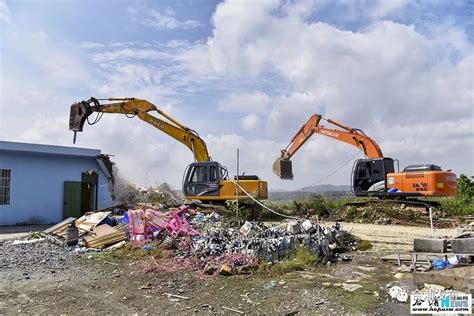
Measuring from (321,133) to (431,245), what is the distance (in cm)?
1197

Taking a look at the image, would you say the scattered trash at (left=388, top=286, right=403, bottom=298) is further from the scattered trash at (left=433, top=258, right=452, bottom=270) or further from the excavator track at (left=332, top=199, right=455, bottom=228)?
the excavator track at (left=332, top=199, right=455, bottom=228)

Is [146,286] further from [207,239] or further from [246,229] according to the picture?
[246,229]

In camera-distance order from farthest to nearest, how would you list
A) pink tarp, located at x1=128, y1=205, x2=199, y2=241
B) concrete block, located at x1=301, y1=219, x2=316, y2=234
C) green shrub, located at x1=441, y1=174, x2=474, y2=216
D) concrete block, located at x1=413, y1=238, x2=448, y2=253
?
green shrub, located at x1=441, y1=174, x2=474, y2=216
pink tarp, located at x1=128, y1=205, x2=199, y2=241
concrete block, located at x1=301, y1=219, x2=316, y2=234
concrete block, located at x1=413, y1=238, x2=448, y2=253

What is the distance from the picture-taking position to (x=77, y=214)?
2006cm

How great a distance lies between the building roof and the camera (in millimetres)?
17500

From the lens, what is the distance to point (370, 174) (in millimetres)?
18688

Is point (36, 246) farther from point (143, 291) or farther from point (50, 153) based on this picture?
point (50, 153)

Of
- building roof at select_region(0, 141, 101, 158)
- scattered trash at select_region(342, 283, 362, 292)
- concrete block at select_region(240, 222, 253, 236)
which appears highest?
building roof at select_region(0, 141, 101, 158)

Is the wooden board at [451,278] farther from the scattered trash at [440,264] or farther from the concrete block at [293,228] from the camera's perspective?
the concrete block at [293,228]

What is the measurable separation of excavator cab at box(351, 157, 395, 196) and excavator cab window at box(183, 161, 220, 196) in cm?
611

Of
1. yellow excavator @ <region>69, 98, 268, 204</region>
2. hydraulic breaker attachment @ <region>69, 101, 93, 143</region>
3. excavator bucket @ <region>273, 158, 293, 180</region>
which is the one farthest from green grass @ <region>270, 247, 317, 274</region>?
excavator bucket @ <region>273, 158, 293, 180</region>

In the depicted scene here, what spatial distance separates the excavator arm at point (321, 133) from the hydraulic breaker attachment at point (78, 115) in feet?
29.5

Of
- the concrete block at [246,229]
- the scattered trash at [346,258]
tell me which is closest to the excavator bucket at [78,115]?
the concrete block at [246,229]

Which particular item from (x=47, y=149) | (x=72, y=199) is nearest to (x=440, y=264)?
(x=47, y=149)
